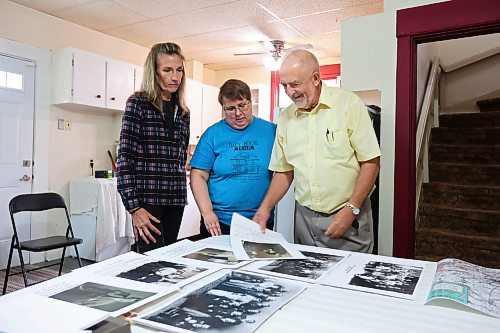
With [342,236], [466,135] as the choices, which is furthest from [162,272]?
[466,135]

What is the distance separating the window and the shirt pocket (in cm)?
347

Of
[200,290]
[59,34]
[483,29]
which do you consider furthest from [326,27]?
[200,290]

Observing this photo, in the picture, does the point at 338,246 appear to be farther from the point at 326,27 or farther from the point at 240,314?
the point at 326,27

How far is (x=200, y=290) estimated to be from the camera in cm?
81

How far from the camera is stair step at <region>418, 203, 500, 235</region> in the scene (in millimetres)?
3172

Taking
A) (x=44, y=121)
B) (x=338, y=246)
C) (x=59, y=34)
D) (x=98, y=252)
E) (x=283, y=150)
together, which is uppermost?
(x=59, y=34)

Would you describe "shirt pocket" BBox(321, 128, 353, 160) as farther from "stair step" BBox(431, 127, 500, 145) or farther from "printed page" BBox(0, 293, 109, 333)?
"stair step" BBox(431, 127, 500, 145)

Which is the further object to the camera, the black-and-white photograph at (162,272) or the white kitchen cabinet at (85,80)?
the white kitchen cabinet at (85,80)

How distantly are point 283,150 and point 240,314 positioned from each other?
90 centimetres

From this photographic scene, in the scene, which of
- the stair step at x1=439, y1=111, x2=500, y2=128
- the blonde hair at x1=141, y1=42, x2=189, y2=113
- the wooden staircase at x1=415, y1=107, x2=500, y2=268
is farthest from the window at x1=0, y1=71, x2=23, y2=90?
the stair step at x1=439, y1=111, x2=500, y2=128

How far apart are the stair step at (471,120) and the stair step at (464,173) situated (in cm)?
80

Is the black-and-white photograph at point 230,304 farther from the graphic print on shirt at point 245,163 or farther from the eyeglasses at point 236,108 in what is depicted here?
the eyeglasses at point 236,108

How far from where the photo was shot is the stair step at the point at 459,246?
2969 millimetres

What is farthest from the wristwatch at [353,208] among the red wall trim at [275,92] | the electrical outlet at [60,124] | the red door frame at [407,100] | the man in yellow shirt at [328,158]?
the red wall trim at [275,92]
